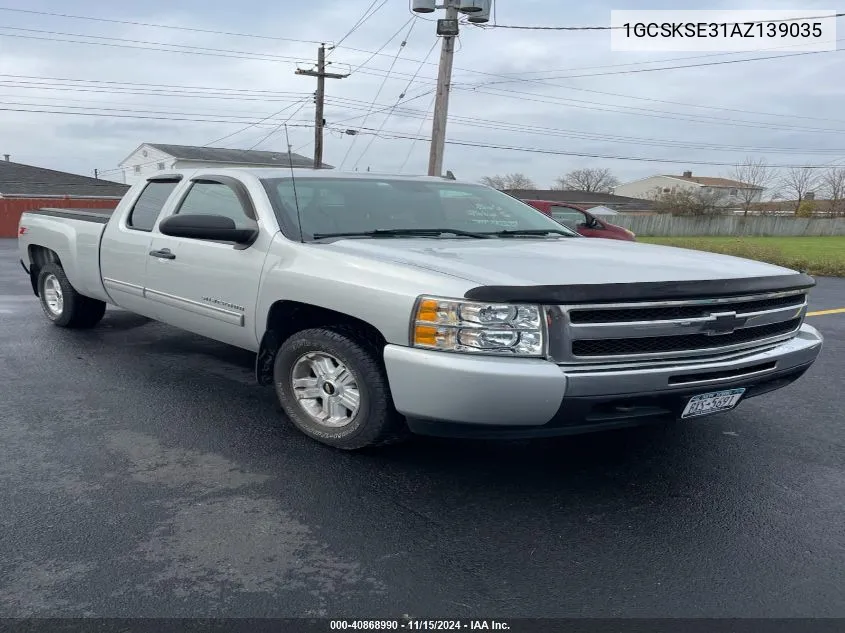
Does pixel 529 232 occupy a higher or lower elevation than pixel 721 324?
higher

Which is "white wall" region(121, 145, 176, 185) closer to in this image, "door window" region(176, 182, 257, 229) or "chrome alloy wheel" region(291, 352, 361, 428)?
"door window" region(176, 182, 257, 229)

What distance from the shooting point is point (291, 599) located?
2.56 metres

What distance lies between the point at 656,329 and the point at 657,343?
3.5 inches

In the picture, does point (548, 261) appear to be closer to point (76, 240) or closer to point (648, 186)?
point (76, 240)

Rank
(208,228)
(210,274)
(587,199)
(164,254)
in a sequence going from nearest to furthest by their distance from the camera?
(208,228) → (210,274) → (164,254) → (587,199)

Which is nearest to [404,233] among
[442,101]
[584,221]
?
[584,221]

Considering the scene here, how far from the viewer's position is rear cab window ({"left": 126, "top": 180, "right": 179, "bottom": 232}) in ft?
18.1

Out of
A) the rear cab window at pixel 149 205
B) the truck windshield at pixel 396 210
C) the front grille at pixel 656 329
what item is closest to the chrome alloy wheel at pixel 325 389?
the truck windshield at pixel 396 210

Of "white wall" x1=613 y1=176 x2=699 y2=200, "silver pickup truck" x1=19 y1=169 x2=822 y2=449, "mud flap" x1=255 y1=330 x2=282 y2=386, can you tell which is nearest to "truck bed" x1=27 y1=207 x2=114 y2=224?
"silver pickup truck" x1=19 y1=169 x2=822 y2=449

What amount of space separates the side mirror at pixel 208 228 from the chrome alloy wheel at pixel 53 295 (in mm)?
3242

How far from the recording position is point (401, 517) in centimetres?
320

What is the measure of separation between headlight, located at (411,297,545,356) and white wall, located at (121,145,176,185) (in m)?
54.2

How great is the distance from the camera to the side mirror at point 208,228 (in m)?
4.17

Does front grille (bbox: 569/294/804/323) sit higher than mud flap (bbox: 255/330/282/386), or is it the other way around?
front grille (bbox: 569/294/804/323)
